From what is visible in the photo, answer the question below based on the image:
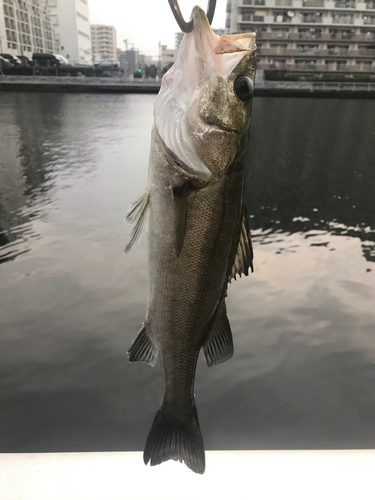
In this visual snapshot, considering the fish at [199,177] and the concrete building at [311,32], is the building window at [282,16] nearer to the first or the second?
the concrete building at [311,32]

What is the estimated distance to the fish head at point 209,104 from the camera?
1.25m

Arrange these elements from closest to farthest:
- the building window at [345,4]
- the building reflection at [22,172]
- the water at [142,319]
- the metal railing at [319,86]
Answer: the water at [142,319] < the building reflection at [22,172] < the metal railing at [319,86] < the building window at [345,4]

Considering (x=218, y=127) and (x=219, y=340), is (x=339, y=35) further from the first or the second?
(x=219, y=340)

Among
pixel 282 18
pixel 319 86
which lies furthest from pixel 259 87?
pixel 282 18

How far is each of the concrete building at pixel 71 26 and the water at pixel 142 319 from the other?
232 ft

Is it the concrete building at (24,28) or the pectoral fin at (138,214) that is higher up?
the concrete building at (24,28)

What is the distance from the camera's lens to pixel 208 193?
1270 millimetres

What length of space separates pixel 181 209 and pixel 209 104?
14.2 inches

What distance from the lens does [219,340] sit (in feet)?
4.70

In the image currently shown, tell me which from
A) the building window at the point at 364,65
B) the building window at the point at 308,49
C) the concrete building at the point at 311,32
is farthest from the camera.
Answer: the building window at the point at 308,49

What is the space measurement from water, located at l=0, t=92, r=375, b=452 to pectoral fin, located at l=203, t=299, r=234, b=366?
3036 mm

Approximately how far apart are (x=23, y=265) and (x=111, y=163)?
8049 millimetres

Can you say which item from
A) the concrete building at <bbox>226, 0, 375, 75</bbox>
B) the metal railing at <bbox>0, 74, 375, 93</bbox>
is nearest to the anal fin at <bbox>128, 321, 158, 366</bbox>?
the metal railing at <bbox>0, 74, 375, 93</bbox>

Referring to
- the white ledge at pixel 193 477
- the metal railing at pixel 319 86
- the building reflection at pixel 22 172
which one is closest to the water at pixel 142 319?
the building reflection at pixel 22 172
